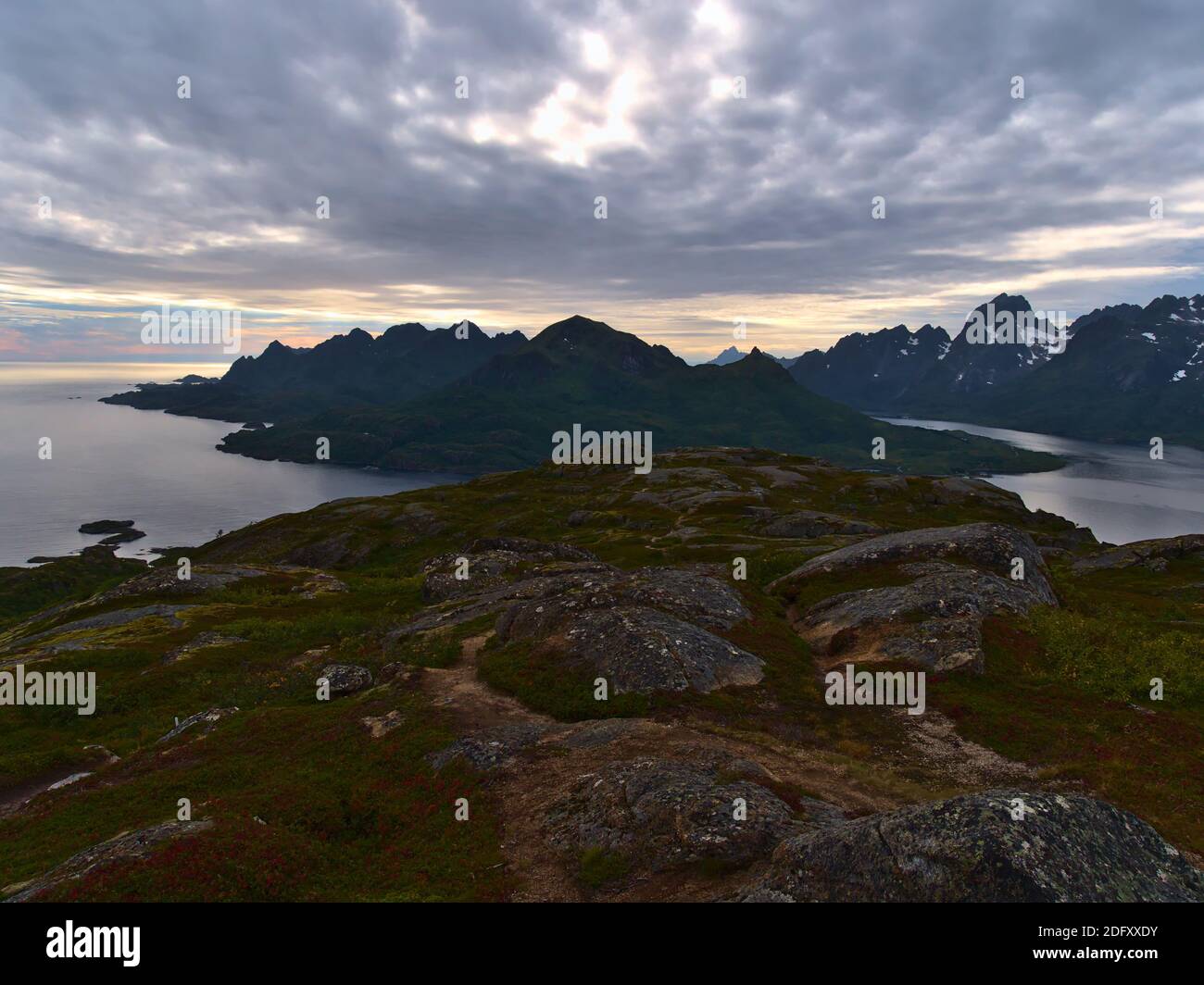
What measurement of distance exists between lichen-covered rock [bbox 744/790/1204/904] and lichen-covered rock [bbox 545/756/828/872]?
276 centimetres

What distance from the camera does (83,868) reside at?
1834 cm

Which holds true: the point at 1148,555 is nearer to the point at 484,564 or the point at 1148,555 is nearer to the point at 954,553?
the point at 954,553

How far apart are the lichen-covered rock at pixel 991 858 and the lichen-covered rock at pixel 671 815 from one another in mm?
2760

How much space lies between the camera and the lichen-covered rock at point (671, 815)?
60.7 feet

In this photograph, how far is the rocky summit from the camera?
16.4m

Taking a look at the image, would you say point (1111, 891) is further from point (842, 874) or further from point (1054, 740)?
point (1054, 740)

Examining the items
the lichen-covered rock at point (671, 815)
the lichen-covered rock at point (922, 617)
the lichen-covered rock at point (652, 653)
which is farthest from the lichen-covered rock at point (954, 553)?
the lichen-covered rock at point (671, 815)

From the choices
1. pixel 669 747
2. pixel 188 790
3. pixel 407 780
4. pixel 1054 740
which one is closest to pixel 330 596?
pixel 188 790

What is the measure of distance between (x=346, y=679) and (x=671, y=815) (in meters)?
26.8

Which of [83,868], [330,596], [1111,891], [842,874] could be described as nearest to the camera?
[1111,891]

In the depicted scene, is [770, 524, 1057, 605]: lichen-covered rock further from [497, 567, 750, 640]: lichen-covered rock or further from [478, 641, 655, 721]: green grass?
[478, 641, 655, 721]: green grass

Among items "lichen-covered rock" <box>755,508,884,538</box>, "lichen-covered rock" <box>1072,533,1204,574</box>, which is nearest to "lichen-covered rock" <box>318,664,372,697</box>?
"lichen-covered rock" <box>755,508,884,538</box>

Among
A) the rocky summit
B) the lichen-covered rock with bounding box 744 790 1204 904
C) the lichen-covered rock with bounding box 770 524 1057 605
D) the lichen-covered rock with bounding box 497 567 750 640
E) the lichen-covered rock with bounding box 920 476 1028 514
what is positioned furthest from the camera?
the lichen-covered rock with bounding box 920 476 1028 514
